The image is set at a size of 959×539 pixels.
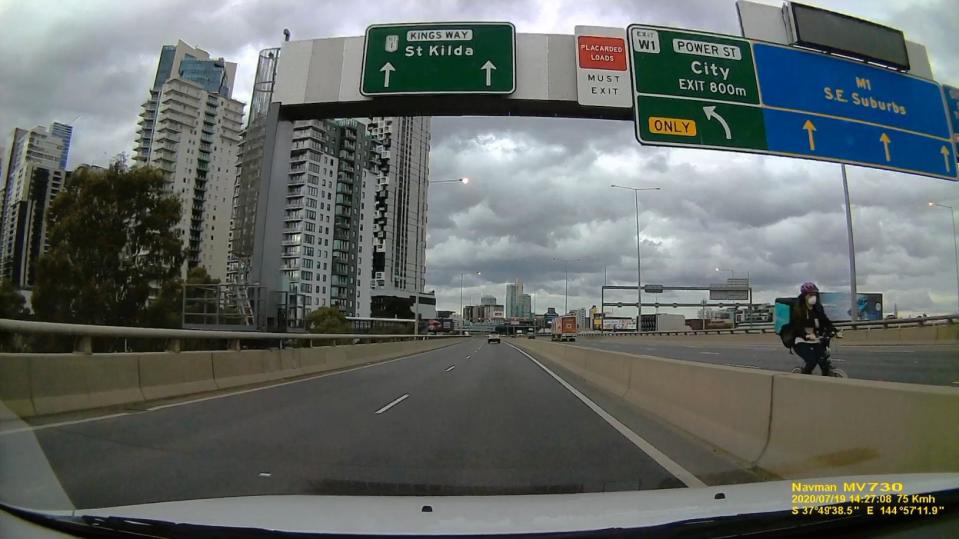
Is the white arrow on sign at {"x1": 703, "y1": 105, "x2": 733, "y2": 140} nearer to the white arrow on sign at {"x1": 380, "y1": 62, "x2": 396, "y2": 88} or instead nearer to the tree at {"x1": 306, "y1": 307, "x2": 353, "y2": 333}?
the white arrow on sign at {"x1": 380, "y1": 62, "x2": 396, "y2": 88}

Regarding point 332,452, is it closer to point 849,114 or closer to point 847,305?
point 849,114

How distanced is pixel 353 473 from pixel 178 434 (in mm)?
3059

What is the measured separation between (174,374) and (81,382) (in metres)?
2.41

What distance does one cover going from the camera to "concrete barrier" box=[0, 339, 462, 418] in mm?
7359

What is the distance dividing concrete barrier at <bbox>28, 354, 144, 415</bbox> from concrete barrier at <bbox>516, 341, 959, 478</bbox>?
8600 millimetres

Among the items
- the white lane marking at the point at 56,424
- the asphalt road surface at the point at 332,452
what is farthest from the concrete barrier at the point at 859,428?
the white lane marking at the point at 56,424

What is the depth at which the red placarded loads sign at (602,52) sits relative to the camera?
37.2 feet

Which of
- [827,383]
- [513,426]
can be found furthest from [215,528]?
[513,426]

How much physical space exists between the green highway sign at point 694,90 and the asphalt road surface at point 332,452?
541 centimetres

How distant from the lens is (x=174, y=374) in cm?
1071

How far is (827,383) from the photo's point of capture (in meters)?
4.88

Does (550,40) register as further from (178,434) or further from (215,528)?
(215,528)

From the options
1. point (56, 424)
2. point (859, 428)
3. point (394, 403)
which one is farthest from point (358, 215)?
point (859, 428)

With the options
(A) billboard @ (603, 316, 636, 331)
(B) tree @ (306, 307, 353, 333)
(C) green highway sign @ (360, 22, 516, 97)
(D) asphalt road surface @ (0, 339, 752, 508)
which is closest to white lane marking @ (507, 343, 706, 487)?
(D) asphalt road surface @ (0, 339, 752, 508)
